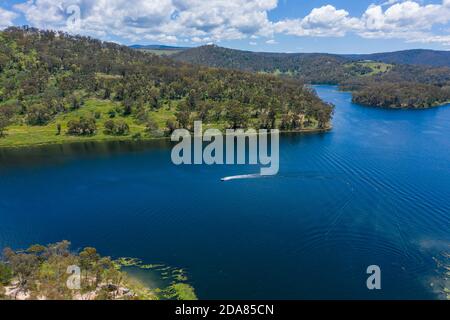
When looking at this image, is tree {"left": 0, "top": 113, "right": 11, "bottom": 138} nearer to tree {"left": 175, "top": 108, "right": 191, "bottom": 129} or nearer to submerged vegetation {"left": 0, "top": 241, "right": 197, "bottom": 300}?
tree {"left": 175, "top": 108, "right": 191, "bottom": 129}

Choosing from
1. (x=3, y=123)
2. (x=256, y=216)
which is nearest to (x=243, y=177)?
(x=256, y=216)

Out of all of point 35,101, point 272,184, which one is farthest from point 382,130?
point 35,101

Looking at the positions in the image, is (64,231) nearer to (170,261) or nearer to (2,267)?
(2,267)

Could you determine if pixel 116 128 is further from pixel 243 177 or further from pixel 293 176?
pixel 293 176

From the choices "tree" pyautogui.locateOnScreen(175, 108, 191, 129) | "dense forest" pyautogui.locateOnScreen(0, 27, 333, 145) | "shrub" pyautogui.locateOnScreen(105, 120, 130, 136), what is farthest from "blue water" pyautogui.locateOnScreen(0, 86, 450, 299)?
"tree" pyautogui.locateOnScreen(175, 108, 191, 129)

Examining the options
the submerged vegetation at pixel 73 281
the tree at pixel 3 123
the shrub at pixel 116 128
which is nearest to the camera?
the submerged vegetation at pixel 73 281

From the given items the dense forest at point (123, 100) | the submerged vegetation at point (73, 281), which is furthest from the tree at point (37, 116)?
the submerged vegetation at point (73, 281)

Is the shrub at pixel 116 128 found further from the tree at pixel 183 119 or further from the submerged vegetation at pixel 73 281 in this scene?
the submerged vegetation at pixel 73 281
